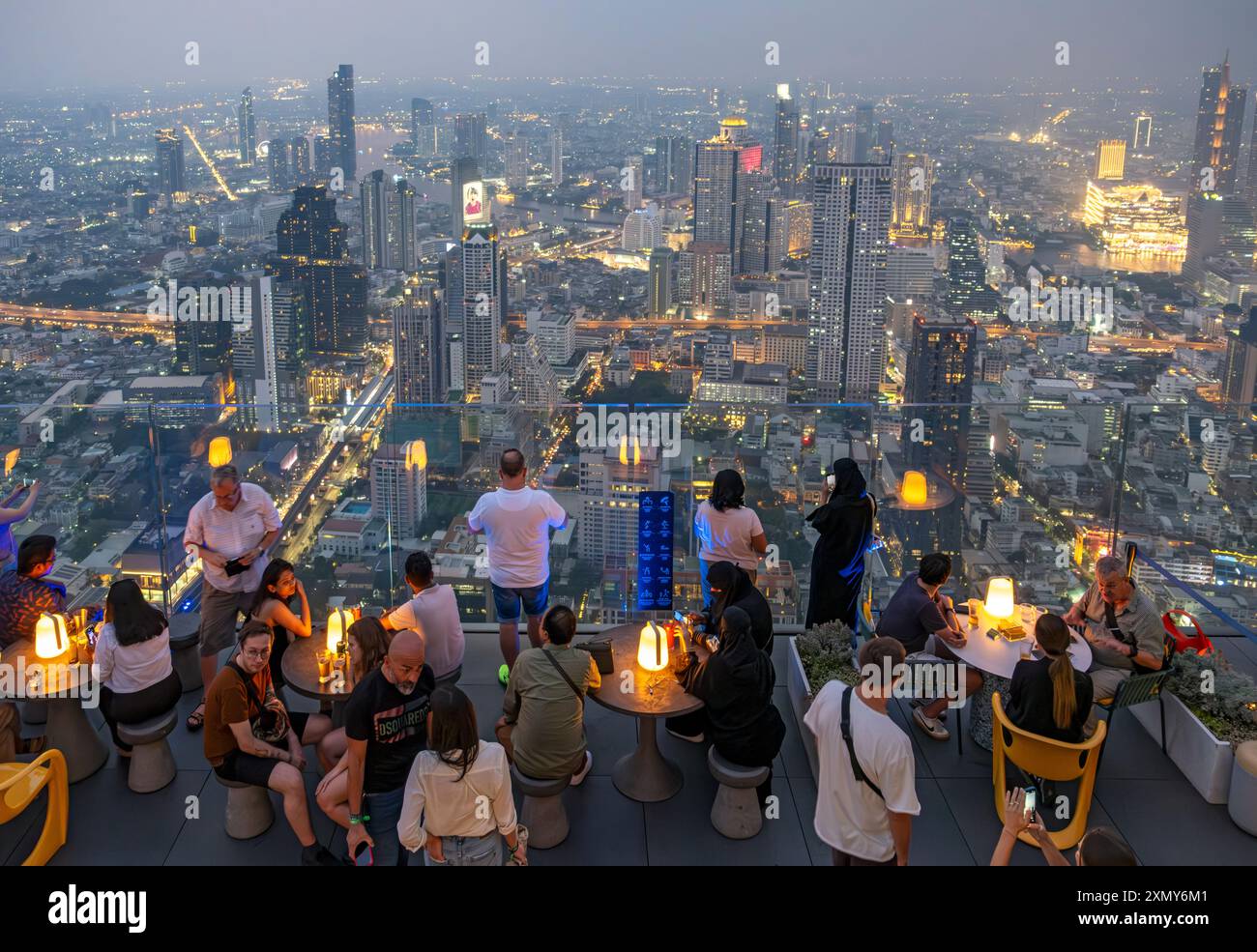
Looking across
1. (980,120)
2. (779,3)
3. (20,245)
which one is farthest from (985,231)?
(20,245)

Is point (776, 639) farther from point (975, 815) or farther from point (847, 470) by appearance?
point (975, 815)

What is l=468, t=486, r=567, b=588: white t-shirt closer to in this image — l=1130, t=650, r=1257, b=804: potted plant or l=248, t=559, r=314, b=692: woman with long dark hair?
l=248, t=559, r=314, b=692: woman with long dark hair

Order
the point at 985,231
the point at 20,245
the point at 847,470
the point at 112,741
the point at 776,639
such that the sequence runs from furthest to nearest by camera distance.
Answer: the point at 985,231 < the point at 20,245 < the point at 776,639 < the point at 847,470 < the point at 112,741

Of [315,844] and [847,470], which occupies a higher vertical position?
[847,470]

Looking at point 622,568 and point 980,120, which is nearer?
point 622,568

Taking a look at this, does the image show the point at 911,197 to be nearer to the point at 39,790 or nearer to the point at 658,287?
the point at 658,287

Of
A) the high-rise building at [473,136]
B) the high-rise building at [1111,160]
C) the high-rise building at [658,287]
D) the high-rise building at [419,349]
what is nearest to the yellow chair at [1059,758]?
the high-rise building at [419,349]
